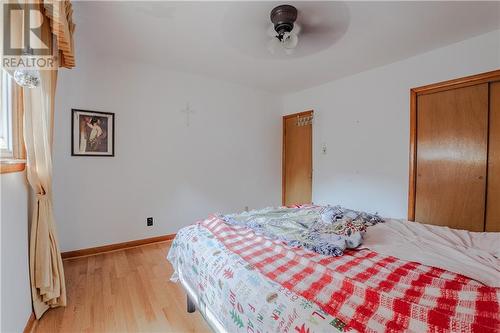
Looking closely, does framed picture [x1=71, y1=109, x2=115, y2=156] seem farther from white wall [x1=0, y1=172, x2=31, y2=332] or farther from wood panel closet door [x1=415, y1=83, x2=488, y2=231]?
wood panel closet door [x1=415, y1=83, x2=488, y2=231]

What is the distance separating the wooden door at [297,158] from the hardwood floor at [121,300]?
2.48m

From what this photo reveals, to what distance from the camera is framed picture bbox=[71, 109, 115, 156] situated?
8.75 ft

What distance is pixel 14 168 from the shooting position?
138 centimetres

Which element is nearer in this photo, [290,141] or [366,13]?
[366,13]

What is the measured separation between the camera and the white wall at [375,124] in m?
2.42

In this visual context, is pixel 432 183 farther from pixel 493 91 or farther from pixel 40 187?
pixel 40 187

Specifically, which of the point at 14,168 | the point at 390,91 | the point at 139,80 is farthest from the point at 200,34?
the point at 390,91

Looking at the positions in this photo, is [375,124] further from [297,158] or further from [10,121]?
[10,121]

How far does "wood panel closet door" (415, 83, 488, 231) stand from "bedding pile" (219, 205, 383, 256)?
1132 millimetres

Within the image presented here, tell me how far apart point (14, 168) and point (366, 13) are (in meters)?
2.72

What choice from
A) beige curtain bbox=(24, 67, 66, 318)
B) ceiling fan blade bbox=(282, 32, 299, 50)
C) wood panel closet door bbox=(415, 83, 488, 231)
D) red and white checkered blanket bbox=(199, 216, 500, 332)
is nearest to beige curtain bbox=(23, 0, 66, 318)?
beige curtain bbox=(24, 67, 66, 318)

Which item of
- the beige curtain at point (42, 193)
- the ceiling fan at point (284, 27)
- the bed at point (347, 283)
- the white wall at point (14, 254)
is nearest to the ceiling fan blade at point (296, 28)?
the ceiling fan at point (284, 27)

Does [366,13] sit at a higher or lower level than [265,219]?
higher

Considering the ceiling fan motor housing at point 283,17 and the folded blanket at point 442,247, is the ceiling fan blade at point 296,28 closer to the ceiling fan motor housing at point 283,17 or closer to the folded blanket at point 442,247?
the ceiling fan motor housing at point 283,17
